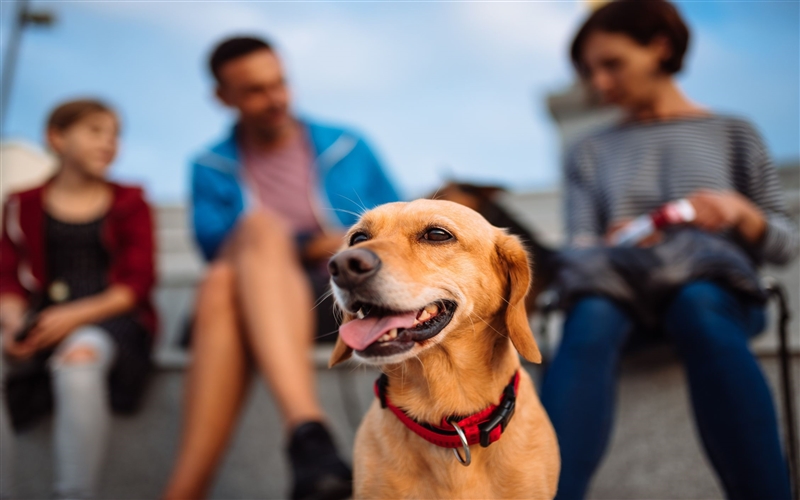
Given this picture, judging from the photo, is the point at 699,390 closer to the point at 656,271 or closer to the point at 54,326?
the point at 656,271

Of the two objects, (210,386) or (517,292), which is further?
(210,386)

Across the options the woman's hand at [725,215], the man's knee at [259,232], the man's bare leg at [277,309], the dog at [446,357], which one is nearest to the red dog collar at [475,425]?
the dog at [446,357]

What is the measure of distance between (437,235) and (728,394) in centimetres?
69

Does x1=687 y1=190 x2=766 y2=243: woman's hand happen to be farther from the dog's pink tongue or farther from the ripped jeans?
the ripped jeans

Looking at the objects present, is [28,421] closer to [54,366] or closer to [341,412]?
[54,366]

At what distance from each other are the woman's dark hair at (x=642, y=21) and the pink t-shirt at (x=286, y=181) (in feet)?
3.66

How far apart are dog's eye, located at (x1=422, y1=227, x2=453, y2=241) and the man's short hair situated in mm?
1477

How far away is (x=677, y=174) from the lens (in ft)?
5.52

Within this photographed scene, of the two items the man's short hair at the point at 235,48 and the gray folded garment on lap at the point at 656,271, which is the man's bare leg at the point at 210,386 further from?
the gray folded garment on lap at the point at 656,271

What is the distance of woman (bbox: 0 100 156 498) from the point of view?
1839 mm

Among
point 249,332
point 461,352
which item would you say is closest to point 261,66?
point 249,332

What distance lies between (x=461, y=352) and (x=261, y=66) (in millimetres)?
1504

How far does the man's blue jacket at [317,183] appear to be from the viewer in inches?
79.0

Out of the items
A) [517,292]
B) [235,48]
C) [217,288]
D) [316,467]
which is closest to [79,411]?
[217,288]
